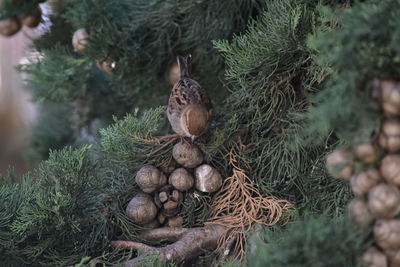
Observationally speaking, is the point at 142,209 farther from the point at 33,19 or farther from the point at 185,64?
the point at 33,19

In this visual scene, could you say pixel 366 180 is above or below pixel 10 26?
above

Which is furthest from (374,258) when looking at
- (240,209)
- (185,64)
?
(185,64)

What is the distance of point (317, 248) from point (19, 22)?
0.73 metres

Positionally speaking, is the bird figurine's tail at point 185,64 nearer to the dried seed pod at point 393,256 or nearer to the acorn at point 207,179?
the acorn at point 207,179

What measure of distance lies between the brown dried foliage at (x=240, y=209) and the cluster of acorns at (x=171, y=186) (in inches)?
0.8

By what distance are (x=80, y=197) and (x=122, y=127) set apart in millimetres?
102

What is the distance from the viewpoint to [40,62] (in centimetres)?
95

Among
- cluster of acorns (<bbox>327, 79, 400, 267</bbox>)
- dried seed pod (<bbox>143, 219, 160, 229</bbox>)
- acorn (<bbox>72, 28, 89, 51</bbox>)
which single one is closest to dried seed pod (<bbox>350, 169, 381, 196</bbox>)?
cluster of acorns (<bbox>327, 79, 400, 267</bbox>)

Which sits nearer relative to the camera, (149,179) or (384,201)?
(384,201)

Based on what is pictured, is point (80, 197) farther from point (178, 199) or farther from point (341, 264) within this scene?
point (341, 264)

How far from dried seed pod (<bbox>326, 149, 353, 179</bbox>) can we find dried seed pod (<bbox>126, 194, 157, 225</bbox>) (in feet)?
0.93

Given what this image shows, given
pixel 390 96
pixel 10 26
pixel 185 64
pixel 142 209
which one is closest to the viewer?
pixel 390 96

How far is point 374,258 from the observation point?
458 millimetres

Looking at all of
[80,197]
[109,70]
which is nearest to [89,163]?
[80,197]
